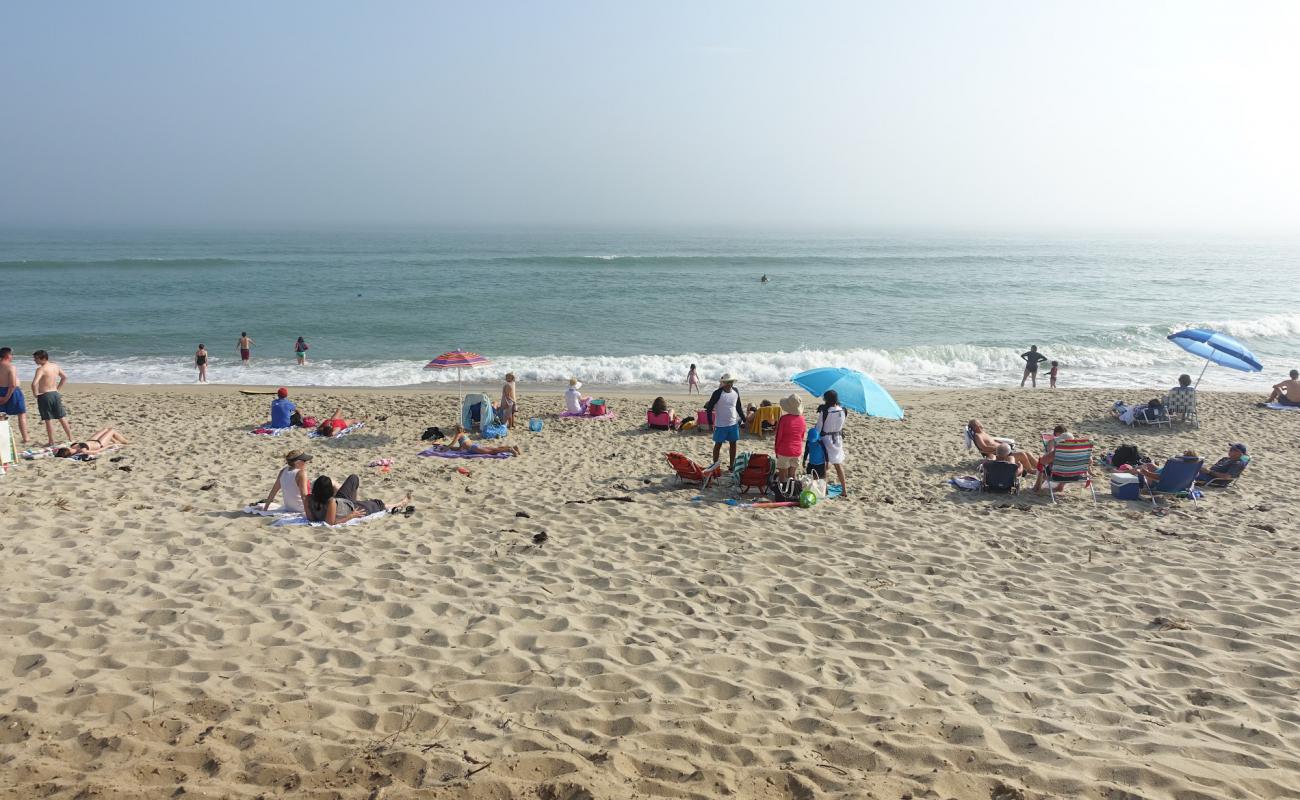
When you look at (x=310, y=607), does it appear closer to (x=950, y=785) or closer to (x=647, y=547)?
(x=647, y=547)

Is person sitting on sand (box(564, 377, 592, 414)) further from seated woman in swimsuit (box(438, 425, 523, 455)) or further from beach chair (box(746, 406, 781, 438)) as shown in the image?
beach chair (box(746, 406, 781, 438))

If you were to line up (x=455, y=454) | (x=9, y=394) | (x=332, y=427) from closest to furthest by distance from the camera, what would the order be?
1. (x=9, y=394)
2. (x=455, y=454)
3. (x=332, y=427)

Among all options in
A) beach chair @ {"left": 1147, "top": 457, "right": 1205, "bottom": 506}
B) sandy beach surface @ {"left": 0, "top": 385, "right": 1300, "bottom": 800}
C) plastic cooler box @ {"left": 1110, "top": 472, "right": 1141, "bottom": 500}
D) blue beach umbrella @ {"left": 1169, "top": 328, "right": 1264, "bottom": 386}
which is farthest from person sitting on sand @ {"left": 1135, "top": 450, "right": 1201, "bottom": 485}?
blue beach umbrella @ {"left": 1169, "top": 328, "right": 1264, "bottom": 386}

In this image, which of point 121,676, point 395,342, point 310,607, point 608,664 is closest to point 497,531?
point 310,607

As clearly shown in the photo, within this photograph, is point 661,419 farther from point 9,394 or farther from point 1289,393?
point 1289,393

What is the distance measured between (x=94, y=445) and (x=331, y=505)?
5374mm

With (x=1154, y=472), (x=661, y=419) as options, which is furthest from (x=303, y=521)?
(x=1154, y=472)

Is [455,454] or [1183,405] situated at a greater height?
[1183,405]

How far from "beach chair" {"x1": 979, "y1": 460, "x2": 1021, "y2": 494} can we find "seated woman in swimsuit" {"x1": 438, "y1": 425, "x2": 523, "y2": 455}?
6.53 m

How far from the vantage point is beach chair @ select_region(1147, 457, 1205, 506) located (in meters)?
9.24

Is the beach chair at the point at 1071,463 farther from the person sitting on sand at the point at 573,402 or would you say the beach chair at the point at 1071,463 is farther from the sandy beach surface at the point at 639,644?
the person sitting on sand at the point at 573,402

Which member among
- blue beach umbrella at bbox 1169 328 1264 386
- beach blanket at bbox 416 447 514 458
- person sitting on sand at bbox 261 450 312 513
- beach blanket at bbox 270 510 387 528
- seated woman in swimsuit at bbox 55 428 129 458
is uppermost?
blue beach umbrella at bbox 1169 328 1264 386

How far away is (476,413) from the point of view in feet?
42.2

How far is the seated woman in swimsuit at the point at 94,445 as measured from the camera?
10250mm
